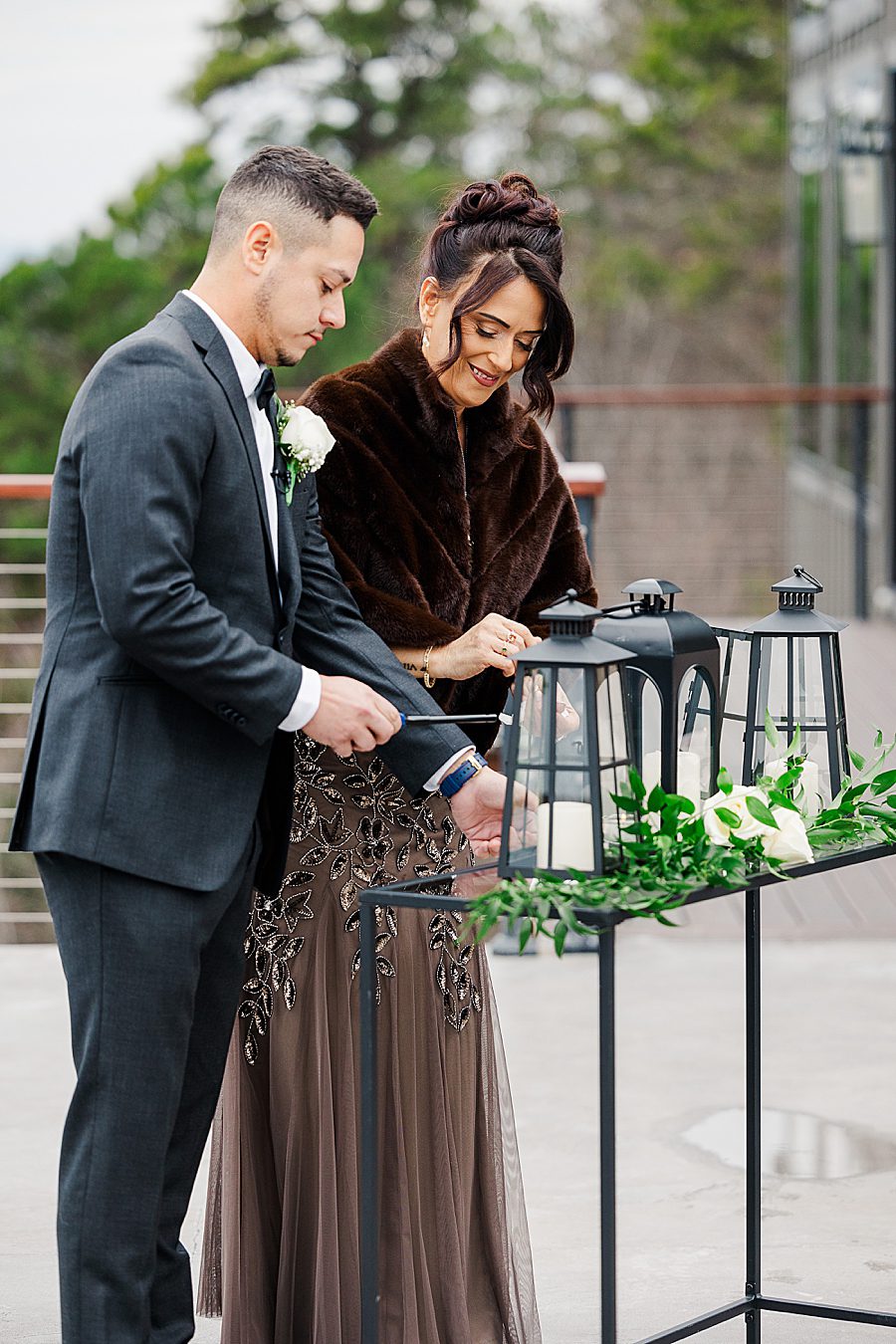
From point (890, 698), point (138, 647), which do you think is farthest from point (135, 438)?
point (890, 698)

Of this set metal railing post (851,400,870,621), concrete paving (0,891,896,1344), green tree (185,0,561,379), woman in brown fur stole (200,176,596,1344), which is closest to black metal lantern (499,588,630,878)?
woman in brown fur stole (200,176,596,1344)

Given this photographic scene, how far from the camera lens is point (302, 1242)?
8.08 ft

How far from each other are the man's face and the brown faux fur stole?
1.01ft

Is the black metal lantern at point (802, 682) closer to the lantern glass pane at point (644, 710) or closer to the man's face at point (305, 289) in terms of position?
the lantern glass pane at point (644, 710)

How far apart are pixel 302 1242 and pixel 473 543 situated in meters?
0.95

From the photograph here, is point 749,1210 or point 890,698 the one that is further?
point 890,698

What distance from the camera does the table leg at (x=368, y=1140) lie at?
215 centimetres

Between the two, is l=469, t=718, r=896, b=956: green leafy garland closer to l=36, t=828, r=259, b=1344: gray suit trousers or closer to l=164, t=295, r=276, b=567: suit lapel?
l=36, t=828, r=259, b=1344: gray suit trousers

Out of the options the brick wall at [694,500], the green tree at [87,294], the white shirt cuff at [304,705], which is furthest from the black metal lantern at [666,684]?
the green tree at [87,294]

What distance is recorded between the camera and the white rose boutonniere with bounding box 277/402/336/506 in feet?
7.27

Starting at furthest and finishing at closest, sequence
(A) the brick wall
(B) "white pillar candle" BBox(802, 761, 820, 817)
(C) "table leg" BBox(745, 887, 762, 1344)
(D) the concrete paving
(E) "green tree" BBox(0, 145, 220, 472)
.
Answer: (E) "green tree" BBox(0, 145, 220, 472) < (A) the brick wall < (D) the concrete paving < (C) "table leg" BBox(745, 887, 762, 1344) < (B) "white pillar candle" BBox(802, 761, 820, 817)

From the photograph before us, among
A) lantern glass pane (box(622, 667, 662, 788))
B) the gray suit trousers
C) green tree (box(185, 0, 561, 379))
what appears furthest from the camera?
green tree (box(185, 0, 561, 379))

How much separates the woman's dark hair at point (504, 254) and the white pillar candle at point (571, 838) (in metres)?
0.67

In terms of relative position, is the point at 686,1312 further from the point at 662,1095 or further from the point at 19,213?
the point at 19,213
